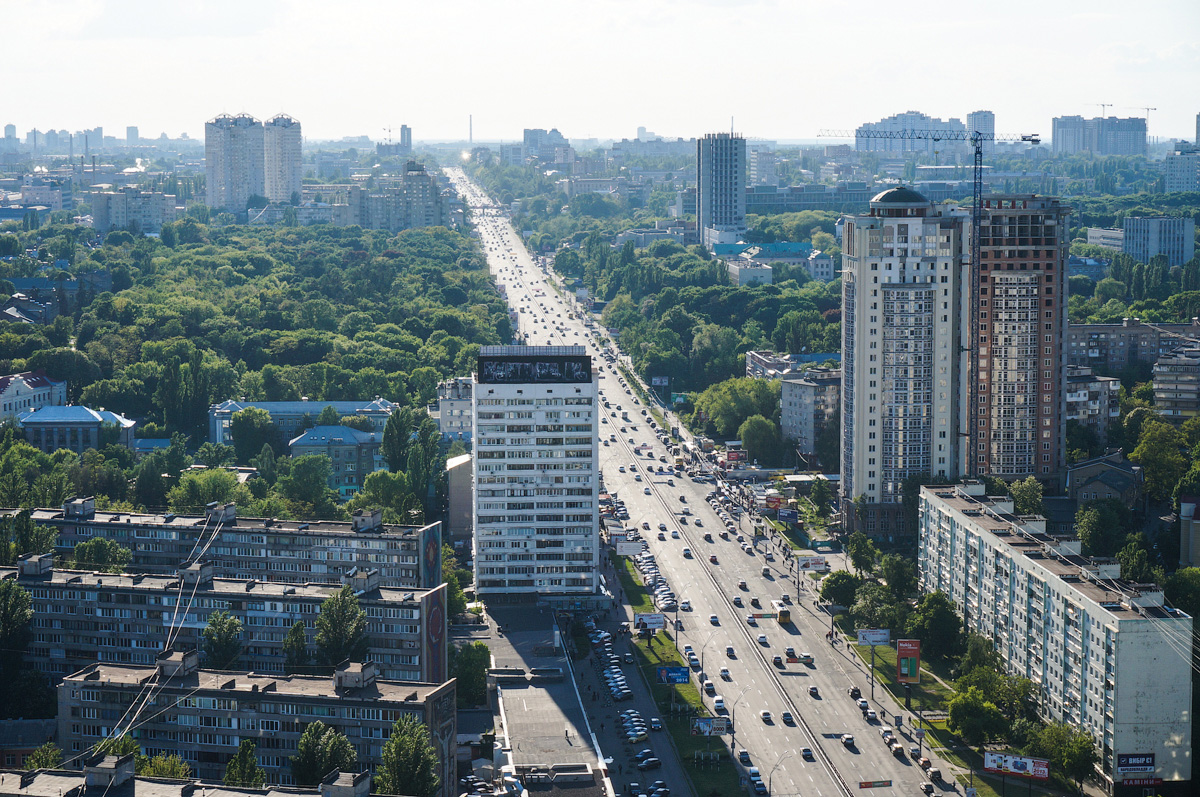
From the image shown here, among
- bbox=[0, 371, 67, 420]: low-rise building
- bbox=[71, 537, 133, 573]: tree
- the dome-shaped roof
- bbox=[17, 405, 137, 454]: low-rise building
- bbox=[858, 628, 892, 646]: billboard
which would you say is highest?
the dome-shaped roof

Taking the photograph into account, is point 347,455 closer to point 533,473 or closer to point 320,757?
point 533,473

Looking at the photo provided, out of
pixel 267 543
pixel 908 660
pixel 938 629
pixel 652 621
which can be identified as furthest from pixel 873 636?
pixel 267 543

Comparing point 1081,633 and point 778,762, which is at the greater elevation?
point 1081,633

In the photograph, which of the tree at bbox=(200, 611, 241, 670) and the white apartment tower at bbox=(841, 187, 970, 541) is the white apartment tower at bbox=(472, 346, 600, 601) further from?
the white apartment tower at bbox=(841, 187, 970, 541)

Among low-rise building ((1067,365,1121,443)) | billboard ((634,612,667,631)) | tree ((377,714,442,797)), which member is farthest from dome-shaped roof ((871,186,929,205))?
tree ((377,714,442,797))

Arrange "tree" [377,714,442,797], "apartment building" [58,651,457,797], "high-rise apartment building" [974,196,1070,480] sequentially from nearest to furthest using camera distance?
"tree" [377,714,442,797], "apartment building" [58,651,457,797], "high-rise apartment building" [974,196,1070,480]

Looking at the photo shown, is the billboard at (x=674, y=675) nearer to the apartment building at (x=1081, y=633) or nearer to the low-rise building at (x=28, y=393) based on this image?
the apartment building at (x=1081, y=633)
